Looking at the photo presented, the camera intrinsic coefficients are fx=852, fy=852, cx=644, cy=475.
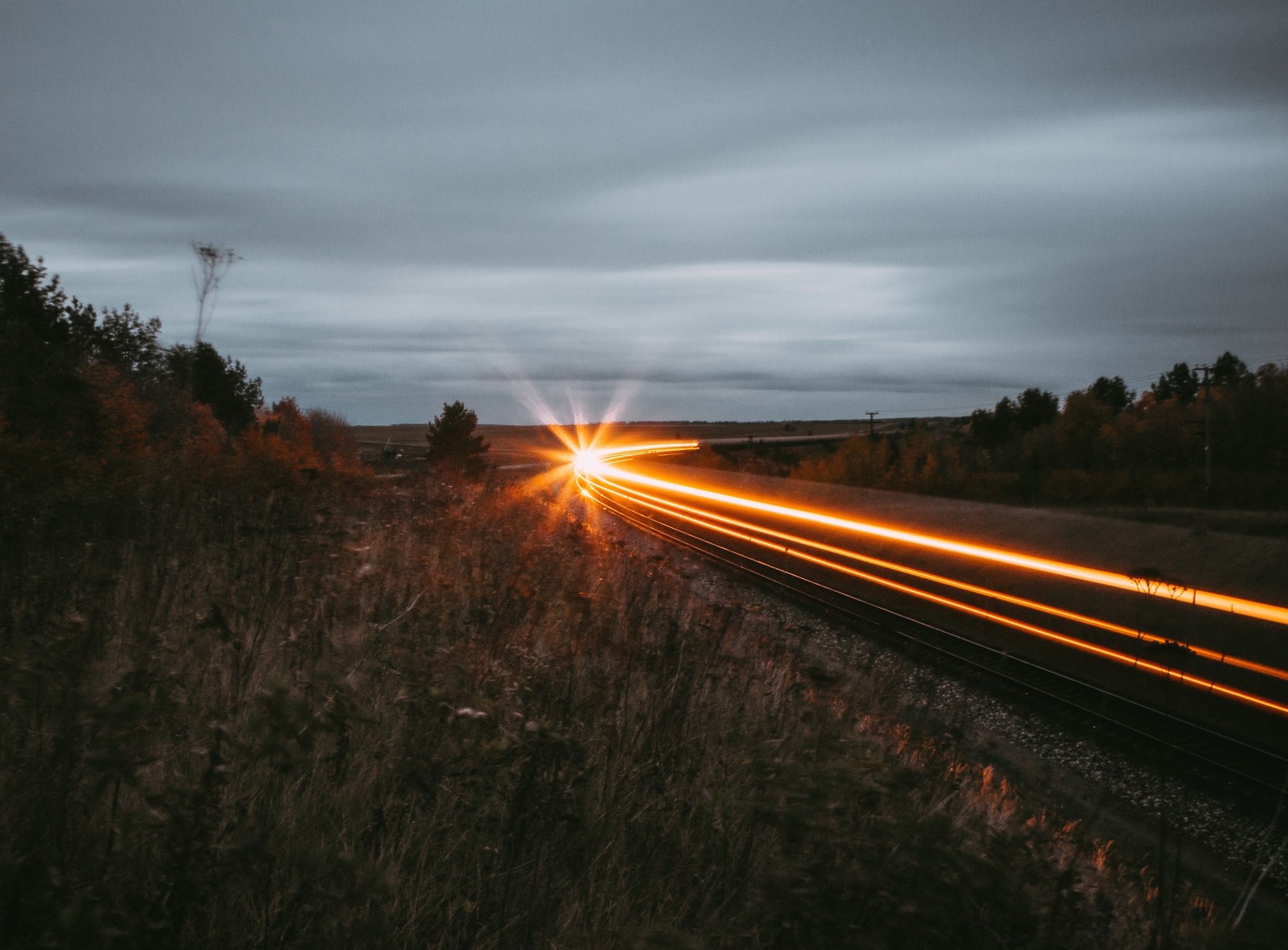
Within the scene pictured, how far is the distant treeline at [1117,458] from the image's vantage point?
8388cm

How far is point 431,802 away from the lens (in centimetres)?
349

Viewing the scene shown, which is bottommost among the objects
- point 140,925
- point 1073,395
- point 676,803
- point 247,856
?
point 676,803

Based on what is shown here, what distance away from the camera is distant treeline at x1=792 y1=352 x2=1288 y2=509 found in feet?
275

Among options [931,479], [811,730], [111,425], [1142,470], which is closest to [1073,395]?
[1142,470]

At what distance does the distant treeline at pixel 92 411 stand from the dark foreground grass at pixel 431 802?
354cm

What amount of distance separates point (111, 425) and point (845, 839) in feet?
97.1

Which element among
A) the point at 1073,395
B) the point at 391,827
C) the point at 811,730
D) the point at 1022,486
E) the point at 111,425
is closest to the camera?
the point at 391,827

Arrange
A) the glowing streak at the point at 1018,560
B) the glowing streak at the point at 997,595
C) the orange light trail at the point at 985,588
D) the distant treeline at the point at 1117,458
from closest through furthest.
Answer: the orange light trail at the point at 985,588, the glowing streak at the point at 1018,560, the glowing streak at the point at 997,595, the distant treeline at the point at 1117,458

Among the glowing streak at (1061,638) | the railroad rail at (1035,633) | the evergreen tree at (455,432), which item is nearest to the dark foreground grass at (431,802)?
the railroad rail at (1035,633)

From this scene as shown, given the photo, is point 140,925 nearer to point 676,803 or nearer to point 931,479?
point 676,803

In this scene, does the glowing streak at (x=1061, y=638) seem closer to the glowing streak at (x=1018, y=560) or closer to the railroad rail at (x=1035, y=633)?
the railroad rail at (x=1035, y=633)

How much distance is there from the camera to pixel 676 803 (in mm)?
4086

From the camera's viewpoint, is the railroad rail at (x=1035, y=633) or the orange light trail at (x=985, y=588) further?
the orange light trail at (x=985, y=588)

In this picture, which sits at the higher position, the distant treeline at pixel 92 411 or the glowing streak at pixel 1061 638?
the distant treeline at pixel 92 411
